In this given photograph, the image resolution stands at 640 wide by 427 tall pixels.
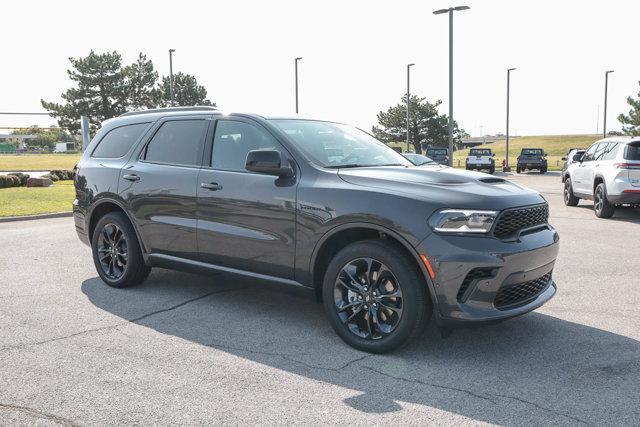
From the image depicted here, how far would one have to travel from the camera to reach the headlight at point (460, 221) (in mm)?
3934

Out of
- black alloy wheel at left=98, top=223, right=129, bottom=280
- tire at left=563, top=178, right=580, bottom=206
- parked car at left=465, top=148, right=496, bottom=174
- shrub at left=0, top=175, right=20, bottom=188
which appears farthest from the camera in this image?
parked car at left=465, top=148, right=496, bottom=174

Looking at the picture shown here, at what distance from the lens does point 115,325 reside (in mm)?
4988

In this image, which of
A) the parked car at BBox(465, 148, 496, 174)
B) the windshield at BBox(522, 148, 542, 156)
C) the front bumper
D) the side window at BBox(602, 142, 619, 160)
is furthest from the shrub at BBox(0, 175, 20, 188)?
the windshield at BBox(522, 148, 542, 156)

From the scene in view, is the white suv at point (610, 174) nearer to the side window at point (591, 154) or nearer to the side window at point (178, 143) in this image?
the side window at point (591, 154)

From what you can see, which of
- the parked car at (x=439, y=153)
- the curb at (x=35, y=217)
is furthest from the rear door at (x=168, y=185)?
the parked car at (x=439, y=153)

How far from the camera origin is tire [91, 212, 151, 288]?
600 centimetres

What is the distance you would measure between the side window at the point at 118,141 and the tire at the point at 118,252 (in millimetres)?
654

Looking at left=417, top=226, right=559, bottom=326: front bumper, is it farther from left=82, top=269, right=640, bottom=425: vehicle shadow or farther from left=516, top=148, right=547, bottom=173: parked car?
left=516, top=148, right=547, bottom=173: parked car

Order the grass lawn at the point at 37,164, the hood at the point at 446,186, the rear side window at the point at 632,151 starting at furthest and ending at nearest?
the grass lawn at the point at 37,164 → the rear side window at the point at 632,151 → the hood at the point at 446,186

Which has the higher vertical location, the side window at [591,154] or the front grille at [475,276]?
the side window at [591,154]

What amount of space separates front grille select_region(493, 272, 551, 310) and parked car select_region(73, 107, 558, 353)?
1 cm

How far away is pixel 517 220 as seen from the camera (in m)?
4.14

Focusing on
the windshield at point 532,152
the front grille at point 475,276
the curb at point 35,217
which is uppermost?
the windshield at point 532,152

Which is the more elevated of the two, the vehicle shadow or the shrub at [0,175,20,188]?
the shrub at [0,175,20,188]
